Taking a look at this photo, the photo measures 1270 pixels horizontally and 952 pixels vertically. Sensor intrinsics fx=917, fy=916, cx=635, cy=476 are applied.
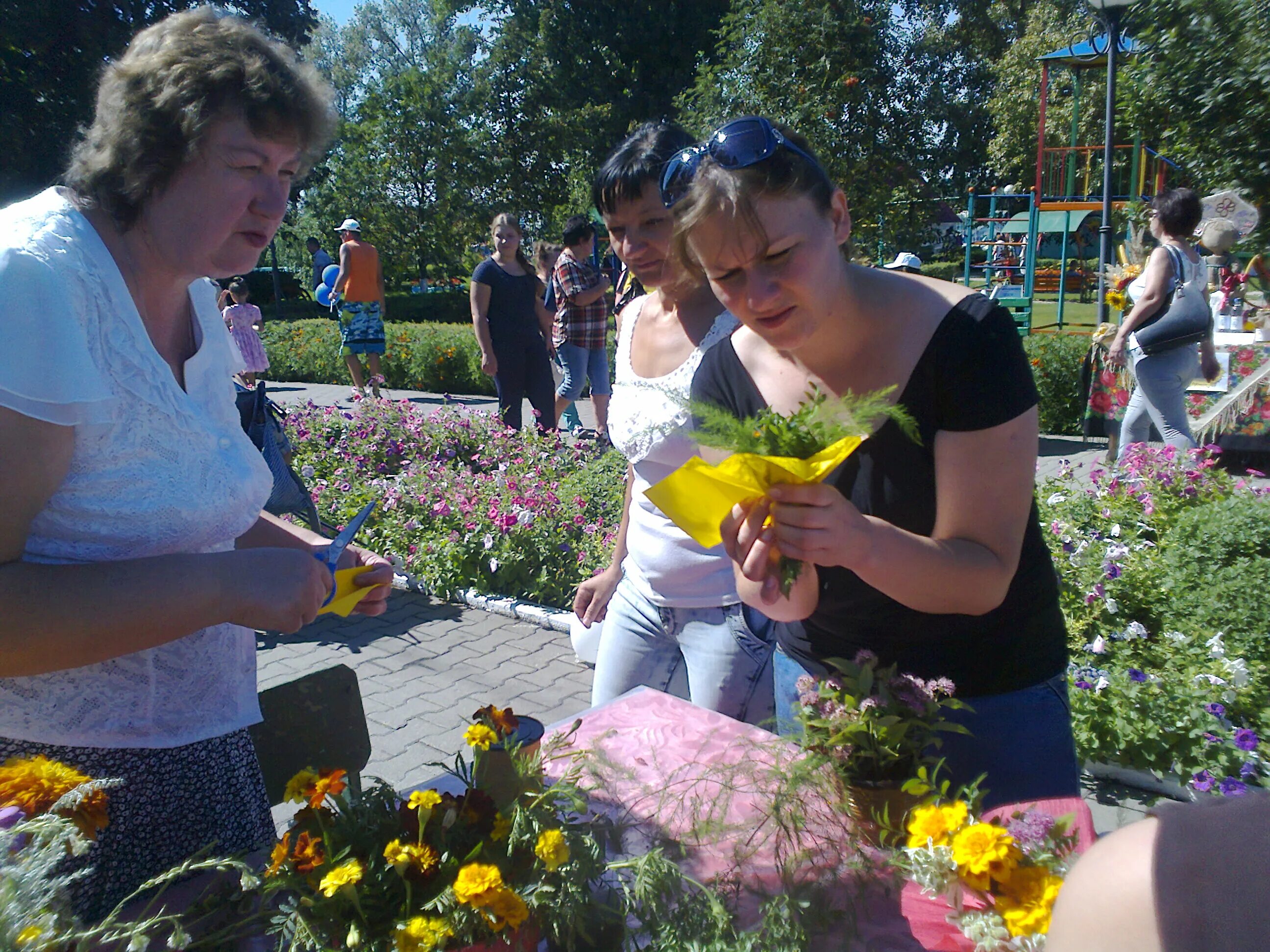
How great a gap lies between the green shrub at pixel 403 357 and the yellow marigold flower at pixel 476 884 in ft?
39.1

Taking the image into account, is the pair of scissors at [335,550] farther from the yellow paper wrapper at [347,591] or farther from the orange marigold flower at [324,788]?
the orange marigold flower at [324,788]

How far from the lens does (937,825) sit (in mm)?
1123

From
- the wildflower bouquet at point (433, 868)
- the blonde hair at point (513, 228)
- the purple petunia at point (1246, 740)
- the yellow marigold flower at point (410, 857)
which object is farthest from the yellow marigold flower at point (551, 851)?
the blonde hair at point (513, 228)

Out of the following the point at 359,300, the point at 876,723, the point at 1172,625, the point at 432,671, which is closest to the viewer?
the point at 876,723

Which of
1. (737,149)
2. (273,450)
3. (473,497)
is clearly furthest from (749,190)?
(473,497)

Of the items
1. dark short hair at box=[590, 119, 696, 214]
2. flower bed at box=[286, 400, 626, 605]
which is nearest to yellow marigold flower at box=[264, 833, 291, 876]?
dark short hair at box=[590, 119, 696, 214]

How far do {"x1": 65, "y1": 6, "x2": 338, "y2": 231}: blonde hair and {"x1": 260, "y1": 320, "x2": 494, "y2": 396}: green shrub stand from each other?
11336mm

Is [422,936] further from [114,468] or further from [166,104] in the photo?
[166,104]

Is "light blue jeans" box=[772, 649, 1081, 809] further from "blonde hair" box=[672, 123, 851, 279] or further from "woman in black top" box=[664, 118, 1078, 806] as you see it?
"blonde hair" box=[672, 123, 851, 279]

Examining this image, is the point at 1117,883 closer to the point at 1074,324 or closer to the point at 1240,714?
the point at 1240,714

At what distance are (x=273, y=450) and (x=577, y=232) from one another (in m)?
5.47

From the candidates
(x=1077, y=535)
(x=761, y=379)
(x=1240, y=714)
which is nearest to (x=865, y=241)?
(x=1077, y=535)

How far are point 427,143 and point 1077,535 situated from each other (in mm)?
23117

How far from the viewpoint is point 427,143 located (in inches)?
944
